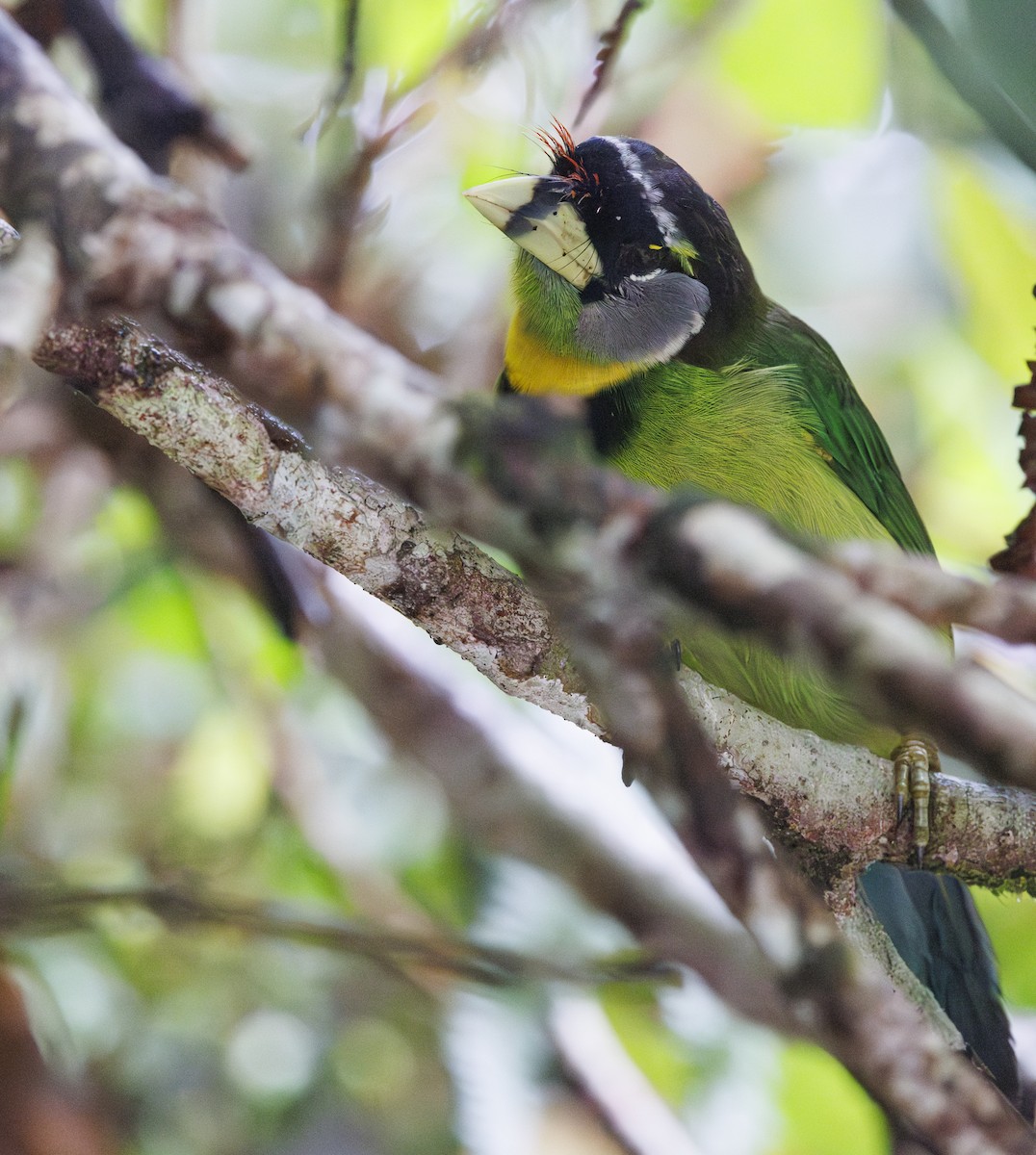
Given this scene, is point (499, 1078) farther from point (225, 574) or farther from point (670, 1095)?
point (225, 574)

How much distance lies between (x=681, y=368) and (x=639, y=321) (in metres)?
0.07

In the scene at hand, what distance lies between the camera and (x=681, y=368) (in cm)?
121

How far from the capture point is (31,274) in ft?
2.44

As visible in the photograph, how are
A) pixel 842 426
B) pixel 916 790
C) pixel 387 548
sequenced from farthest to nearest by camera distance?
pixel 842 426 < pixel 916 790 < pixel 387 548

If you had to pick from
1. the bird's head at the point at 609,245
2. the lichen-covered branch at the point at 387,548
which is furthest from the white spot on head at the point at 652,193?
the lichen-covered branch at the point at 387,548

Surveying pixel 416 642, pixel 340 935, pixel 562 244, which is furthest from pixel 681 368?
pixel 340 935

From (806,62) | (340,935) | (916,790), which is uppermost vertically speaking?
(806,62)

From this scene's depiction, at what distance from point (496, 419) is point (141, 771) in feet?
2.72

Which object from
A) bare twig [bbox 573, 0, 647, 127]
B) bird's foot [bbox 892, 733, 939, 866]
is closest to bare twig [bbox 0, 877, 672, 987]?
bird's foot [bbox 892, 733, 939, 866]

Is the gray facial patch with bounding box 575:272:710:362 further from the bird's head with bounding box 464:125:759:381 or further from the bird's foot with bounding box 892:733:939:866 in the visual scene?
the bird's foot with bounding box 892:733:939:866

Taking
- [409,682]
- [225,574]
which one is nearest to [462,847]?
[409,682]

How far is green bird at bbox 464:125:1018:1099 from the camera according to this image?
3.83ft

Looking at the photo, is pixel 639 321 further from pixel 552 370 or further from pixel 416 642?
pixel 416 642

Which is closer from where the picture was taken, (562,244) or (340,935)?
(562,244)
